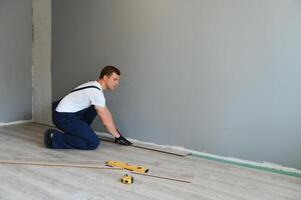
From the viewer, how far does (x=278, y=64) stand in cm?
309

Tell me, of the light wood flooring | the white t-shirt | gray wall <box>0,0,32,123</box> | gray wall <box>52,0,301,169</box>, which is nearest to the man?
the white t-shirt

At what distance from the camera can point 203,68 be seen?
138 inches

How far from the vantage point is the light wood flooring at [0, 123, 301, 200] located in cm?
255

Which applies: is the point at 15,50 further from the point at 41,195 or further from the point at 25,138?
the point at 41,195

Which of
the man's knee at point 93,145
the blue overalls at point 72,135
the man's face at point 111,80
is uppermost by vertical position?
the man's face at point 111,80

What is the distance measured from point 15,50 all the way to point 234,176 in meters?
3.42

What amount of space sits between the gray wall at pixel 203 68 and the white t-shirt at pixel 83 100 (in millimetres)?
552

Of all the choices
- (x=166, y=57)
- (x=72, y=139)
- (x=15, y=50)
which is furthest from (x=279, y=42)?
(x=15, y=50)

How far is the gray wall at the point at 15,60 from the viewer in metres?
4.73

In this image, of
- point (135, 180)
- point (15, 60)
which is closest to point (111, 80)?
point (135, 180)

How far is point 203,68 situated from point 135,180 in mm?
1337

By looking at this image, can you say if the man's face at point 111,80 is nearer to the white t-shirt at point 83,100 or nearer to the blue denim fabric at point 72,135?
the white t-shirt at point 83,100

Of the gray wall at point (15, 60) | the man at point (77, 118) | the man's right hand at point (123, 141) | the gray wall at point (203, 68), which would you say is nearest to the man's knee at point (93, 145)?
the man at point (77, 118)

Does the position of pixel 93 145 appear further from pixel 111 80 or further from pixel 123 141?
pixel 111 80
